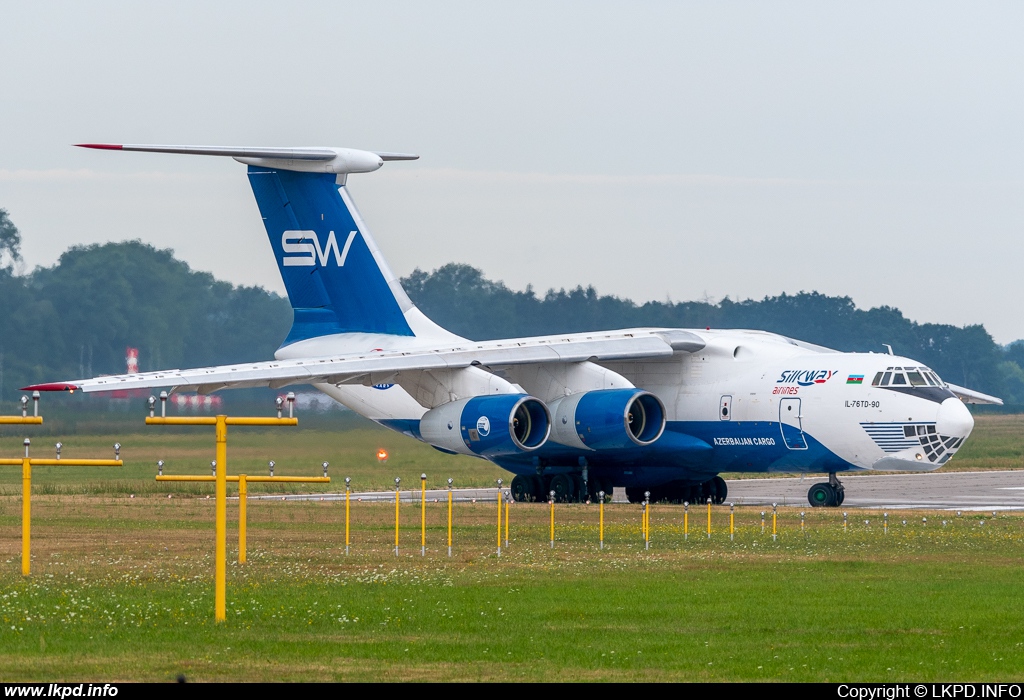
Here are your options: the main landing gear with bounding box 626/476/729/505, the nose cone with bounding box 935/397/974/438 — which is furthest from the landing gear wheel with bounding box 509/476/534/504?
the nose cone with bounding box 935/397/974/438

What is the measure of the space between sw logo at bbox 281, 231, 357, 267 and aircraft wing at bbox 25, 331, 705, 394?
3.23 meters

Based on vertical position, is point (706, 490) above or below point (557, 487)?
below

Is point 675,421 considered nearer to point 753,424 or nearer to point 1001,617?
point 753,424

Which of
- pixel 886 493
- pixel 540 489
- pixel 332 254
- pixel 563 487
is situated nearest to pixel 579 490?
pixel 563 487

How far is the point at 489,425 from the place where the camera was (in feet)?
83.9

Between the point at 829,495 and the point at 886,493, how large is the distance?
18.5ft

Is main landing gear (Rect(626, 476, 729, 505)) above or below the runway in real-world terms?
above

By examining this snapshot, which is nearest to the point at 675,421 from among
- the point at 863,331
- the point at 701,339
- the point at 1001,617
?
the point at 701,339

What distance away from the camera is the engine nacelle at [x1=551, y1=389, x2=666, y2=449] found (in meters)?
26.0

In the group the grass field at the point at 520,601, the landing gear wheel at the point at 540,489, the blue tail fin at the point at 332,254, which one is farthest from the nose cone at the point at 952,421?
the blue tail fin at the point at 332,254

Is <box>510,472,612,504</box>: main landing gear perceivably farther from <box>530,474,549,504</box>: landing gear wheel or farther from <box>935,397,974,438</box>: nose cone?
<box>935,397,974,438</box>: nose cone

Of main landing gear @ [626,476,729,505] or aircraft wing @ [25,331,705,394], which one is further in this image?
main landing gear @ [626,476,729,505]

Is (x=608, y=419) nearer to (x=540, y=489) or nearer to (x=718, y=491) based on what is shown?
(x=540, y=489)

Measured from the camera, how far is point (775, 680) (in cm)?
938
